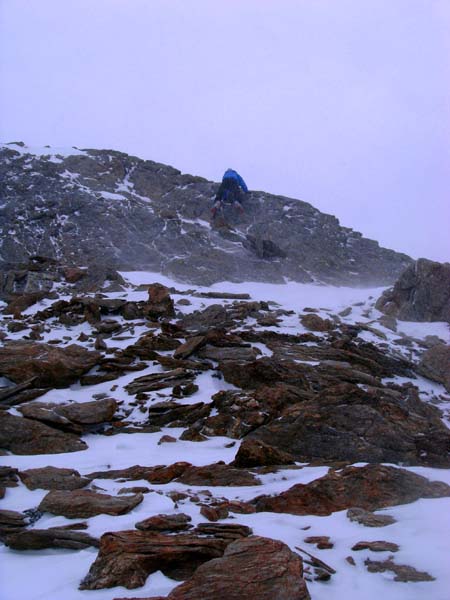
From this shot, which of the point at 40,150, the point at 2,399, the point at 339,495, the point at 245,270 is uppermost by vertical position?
the point at 40,150

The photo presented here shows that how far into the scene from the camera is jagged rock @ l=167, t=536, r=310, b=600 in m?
3.38

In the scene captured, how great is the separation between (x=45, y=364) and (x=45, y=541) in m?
6.42

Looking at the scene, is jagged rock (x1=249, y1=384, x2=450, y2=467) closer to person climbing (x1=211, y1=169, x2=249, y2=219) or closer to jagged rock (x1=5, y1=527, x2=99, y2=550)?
jagged rock (x1=5, y1=527, x2=99, y2=550)

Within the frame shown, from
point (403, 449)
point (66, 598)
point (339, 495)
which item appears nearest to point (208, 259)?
point (403, 449)

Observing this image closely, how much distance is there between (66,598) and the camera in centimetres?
353

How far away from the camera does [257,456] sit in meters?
6.97

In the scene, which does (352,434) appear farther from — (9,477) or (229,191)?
(229,191)

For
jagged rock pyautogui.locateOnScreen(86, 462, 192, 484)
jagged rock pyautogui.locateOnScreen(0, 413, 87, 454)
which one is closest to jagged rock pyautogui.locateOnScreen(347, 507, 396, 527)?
jagged rock pyautogui.locateOnScreen(86, 462, 192, 484)

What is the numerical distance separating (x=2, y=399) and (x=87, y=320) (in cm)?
524

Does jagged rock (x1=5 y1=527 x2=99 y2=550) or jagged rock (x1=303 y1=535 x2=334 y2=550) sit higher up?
jagged rock (x1=303 y1=535 x2=334 y2=550)

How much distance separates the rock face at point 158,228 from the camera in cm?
2473

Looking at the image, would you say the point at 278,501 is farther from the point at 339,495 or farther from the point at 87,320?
the point at 87,320

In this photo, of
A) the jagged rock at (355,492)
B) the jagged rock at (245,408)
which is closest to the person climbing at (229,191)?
the jagged rock at (245,408)

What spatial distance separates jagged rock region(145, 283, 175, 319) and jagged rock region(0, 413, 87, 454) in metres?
6.91
